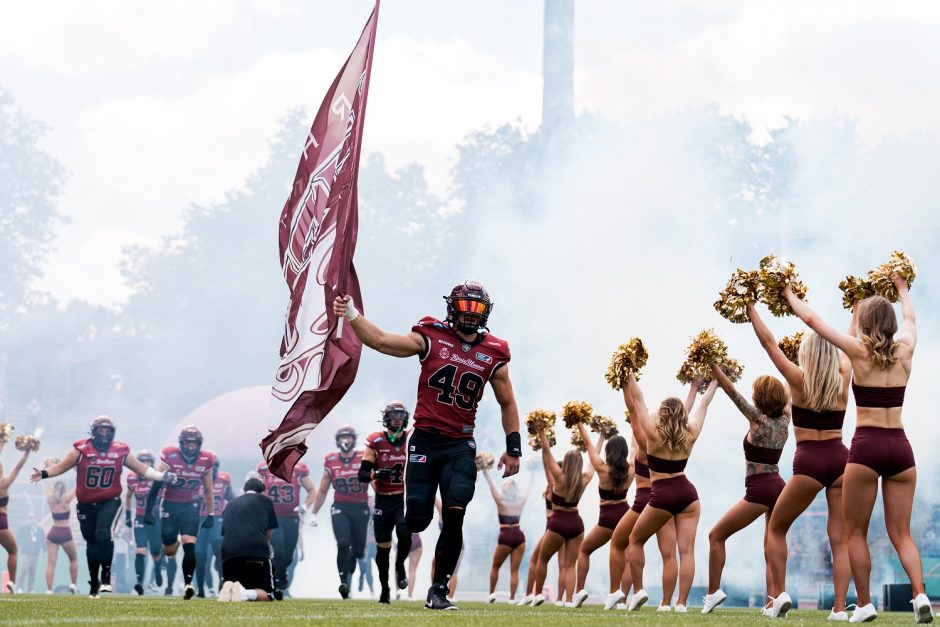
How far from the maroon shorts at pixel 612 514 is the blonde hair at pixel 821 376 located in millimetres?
5931

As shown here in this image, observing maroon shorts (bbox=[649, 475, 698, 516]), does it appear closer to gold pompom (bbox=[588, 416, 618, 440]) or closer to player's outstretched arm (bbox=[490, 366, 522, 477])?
player's outstretched arm (bbox=[490, 366, 522, 477])

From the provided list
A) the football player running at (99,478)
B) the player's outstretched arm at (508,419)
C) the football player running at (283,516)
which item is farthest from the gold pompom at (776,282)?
the football player running at (283,516)

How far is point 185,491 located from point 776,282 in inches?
493

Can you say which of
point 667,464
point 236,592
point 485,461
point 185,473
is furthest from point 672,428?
point 185,473

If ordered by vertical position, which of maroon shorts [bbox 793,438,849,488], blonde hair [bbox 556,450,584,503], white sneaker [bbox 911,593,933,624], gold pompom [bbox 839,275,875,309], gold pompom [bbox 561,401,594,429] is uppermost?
gold pompom [bbox 839,275,875,309]

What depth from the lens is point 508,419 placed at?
36.1ft

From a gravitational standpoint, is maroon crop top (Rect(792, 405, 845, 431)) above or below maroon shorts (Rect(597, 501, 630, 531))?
above

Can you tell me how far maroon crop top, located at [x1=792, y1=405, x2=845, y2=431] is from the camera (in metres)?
9.60

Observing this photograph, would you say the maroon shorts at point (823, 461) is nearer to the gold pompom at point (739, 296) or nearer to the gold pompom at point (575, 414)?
the gold pompom at point (739, 296)

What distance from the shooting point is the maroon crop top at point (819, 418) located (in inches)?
378

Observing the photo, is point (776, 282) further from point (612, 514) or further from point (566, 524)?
point (566, 524)

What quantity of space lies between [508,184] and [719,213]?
14024 millimetres

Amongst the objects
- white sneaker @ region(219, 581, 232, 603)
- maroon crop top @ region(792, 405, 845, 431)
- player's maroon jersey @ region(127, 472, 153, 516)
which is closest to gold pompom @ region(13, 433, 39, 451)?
player's maroon jersey @ region(127, 472, 153, 516)

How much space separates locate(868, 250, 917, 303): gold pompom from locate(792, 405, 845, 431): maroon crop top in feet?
3.22
